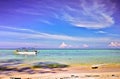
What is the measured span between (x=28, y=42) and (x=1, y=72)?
46cm

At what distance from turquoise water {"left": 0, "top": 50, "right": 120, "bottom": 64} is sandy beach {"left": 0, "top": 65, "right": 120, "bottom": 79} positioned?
0.25 ft

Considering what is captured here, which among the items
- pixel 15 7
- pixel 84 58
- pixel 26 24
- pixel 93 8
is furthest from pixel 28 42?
pixel 93 8

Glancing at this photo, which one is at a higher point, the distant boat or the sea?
the distant boat

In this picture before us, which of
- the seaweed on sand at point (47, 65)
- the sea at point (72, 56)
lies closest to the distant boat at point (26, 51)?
the sea at point (72, 56)

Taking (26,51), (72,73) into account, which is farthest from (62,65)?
(26,51)

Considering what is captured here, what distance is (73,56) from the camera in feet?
9.86

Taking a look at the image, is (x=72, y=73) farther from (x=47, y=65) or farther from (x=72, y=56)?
(x=47, y=65)

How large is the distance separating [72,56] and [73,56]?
0.04 ft

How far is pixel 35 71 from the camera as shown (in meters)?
2.90

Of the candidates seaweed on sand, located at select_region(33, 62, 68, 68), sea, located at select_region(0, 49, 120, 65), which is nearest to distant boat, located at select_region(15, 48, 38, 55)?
sea, located at select_region(0, 49, 120, 65)

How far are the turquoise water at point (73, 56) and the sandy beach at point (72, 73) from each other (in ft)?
0.25

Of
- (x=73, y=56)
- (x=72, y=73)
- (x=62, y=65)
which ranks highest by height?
(x=73, y=56)

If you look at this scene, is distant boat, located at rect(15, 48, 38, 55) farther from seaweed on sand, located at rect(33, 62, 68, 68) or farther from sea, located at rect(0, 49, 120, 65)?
seaweed on sand, located at rect(33, 62, 68, 68)

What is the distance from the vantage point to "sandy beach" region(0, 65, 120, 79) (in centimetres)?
286
